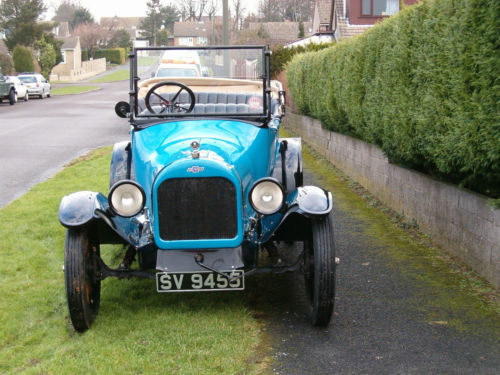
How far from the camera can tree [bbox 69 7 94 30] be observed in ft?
332

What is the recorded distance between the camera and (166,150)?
473 cm

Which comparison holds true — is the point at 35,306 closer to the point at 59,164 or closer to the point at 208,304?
the point at 208,304

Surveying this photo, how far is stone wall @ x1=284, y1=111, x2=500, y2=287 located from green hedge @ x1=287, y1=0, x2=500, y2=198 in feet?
0.56

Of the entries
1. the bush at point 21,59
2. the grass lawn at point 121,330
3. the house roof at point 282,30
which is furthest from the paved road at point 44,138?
the house roof at point 282,30

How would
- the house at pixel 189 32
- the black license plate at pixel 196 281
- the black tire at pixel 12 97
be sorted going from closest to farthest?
the black license plate at pixel 196 281 → the black tire at pixel 12 97 → the house at pixel 189 32

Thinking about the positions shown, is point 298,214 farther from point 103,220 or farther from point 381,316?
point 103,220

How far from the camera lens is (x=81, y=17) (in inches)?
3984

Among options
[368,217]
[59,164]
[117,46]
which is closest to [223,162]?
[368,217]

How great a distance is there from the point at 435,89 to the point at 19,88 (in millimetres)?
32582

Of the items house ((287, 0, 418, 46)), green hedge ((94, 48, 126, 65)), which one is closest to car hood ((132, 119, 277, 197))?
house ((287, 0, 418, 46))

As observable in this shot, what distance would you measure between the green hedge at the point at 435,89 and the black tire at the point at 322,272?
1.46 m

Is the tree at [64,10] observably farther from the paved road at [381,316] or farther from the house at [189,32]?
the paved road at [381,316]

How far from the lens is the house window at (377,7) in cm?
3152

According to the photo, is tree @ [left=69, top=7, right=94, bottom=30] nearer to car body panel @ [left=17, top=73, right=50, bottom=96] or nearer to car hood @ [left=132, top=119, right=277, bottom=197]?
car body panel @ [left=17, top=73, right=50, bottom=96]
